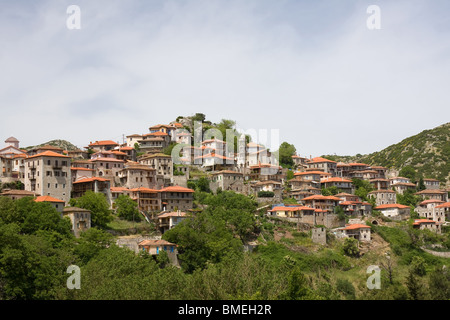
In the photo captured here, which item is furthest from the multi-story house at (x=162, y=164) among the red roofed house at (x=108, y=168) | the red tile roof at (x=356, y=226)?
the red tile roof at (x=356, y=226)

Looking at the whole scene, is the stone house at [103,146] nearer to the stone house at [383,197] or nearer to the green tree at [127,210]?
the green tree at [127,210]

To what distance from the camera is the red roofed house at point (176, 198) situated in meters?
81.5

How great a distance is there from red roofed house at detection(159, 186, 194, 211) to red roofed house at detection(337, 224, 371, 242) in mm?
22806

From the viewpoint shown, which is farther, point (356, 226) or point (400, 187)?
point (400, 187)

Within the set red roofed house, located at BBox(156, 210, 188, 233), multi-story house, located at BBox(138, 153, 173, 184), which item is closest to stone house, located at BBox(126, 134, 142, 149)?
multi-story house, located at BBox(138, 153, 173, 184)

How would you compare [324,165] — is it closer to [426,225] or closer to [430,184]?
[426,225]

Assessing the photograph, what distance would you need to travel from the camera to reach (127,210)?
73.9 metres

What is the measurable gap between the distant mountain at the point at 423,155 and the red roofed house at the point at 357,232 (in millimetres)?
59541

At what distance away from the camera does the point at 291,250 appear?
2958 inches

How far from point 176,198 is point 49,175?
18.0m

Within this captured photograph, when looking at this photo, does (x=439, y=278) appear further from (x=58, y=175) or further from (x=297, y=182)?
(x=58, y=175)

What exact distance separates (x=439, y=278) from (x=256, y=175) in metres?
46.6

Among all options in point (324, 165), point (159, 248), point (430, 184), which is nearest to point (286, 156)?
point (324, 165)
